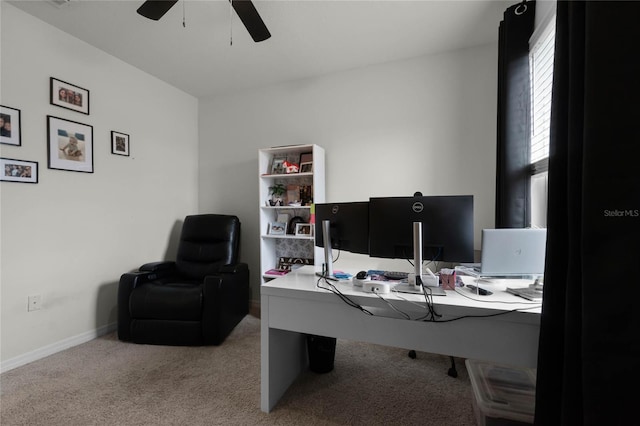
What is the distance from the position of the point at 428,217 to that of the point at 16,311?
2.96 m

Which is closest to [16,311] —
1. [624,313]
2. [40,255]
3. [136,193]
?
[40,255]

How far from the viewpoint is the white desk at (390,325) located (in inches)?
43.9

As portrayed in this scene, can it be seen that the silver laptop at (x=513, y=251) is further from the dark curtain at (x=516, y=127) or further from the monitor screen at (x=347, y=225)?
the dark curtain at (x=516, y=127)

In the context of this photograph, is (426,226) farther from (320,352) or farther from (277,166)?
(277,166)

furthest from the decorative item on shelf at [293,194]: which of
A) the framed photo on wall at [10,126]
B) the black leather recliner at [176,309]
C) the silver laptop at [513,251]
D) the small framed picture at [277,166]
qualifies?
the framed photo on wall at [10,126]

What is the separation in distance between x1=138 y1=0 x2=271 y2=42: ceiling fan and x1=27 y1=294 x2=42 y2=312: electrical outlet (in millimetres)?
2234

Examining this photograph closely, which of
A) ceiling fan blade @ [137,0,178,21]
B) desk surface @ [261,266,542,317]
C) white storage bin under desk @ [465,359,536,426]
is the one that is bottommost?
white storage bin under desk @ [465,359,536,426]

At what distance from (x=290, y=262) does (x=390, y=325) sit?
6.29 ft

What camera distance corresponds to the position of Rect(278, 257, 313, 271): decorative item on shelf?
3.01m

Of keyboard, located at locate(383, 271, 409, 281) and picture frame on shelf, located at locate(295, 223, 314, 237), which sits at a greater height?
picture frame on shelf, located at locate(295, 223, 314, 237)

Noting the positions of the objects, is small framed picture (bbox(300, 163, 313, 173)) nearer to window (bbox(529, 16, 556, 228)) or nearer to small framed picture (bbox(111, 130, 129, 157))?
small framed picture (bbox(111, 130, 129, 157))

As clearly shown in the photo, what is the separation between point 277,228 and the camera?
3.03 metres

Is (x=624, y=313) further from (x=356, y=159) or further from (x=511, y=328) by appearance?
(x=356, y=159)

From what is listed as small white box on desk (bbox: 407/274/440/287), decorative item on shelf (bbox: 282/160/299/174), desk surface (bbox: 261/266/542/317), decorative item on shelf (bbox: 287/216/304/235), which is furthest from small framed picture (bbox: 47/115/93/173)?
small white box on desk (bbox: 407/274/440/287)
